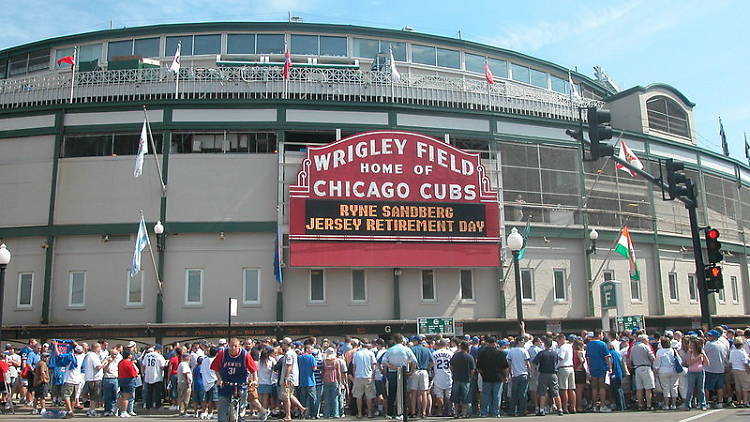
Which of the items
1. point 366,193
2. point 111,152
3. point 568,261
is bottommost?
point 568,261

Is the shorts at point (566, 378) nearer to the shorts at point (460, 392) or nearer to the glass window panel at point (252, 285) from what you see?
the shorts at point (460, 392)

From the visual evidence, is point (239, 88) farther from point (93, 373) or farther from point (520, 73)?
point (520, 73)

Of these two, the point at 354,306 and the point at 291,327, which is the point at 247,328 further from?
the point at 354,306

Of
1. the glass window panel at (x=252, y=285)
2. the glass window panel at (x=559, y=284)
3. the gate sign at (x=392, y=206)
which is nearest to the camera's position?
the gate sign at (x=392, y=206)

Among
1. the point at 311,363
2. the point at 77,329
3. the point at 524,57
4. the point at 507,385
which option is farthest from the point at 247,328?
the point at 524,57

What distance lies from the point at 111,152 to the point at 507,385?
19.5m

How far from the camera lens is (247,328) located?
2636cm

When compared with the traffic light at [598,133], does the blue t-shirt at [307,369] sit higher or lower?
lower

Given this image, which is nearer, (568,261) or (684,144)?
(568,261)

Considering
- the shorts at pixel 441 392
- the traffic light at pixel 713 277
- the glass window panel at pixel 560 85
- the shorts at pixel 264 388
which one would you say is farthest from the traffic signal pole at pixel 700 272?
the glass window panel at pixel 560 85

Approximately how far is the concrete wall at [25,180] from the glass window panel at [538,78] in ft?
89.8

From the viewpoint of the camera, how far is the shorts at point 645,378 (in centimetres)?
1664

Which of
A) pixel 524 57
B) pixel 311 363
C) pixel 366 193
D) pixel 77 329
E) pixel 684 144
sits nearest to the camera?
pixel 311 363

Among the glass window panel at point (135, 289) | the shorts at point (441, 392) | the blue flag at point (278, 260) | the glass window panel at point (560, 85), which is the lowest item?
the shorts at point (441, 392)
